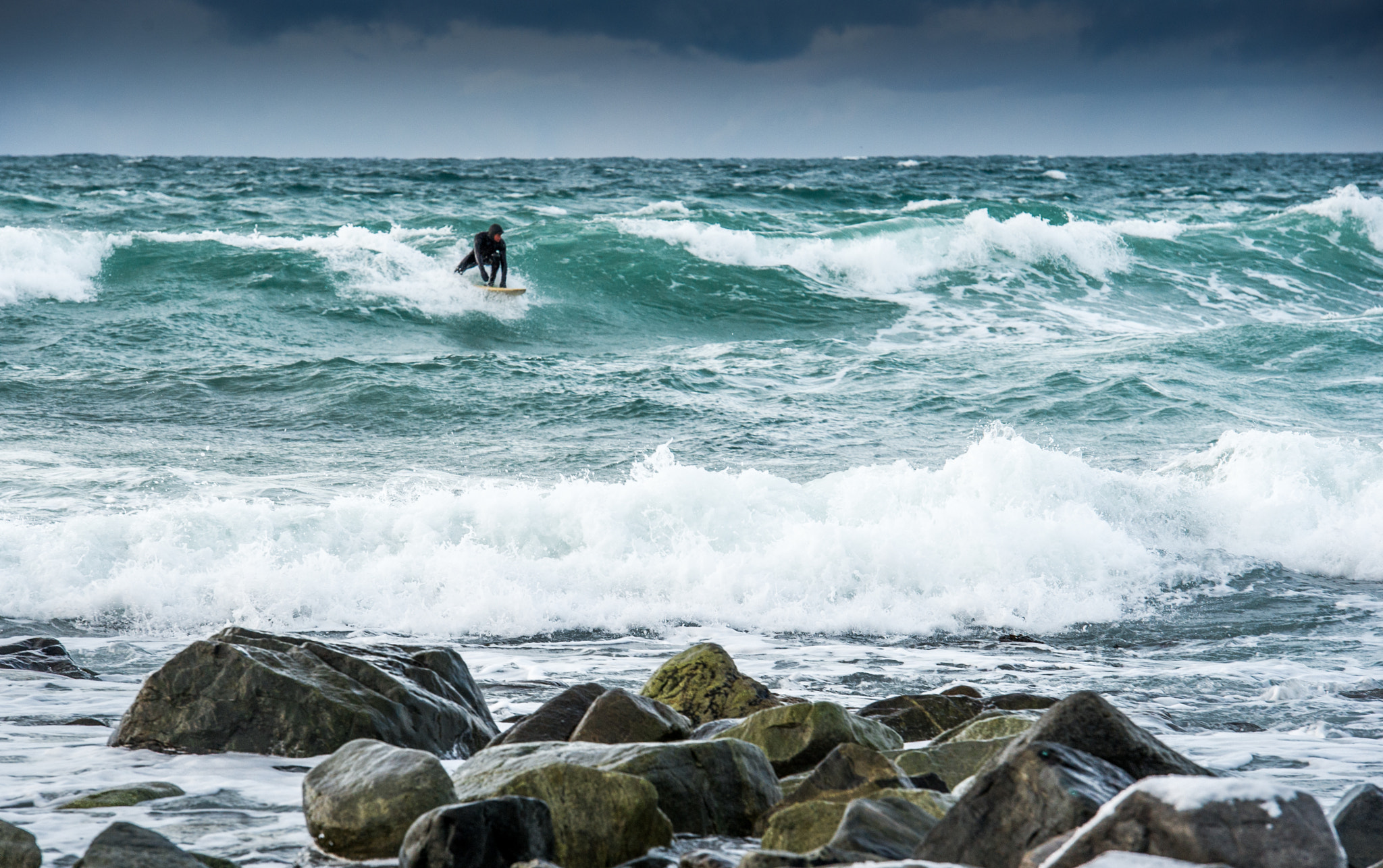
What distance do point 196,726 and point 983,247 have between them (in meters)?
19.0

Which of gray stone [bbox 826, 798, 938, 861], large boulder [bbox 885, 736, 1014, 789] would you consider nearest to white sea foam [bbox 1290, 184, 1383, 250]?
large boulder [bbox 885, 736, 1014, 789]

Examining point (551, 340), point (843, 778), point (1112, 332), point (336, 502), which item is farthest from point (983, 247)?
point (843, 778)

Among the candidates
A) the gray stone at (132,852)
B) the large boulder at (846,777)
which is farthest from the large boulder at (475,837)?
the large boulder at (846,777)

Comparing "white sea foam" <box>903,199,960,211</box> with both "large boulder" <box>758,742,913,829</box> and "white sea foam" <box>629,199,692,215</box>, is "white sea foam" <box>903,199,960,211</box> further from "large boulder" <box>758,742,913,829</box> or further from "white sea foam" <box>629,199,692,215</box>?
"large boulder" <box>758,742,913,829</box>

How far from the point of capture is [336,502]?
770 cm

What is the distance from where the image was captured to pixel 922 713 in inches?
180

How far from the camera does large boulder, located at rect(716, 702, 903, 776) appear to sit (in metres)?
3.78

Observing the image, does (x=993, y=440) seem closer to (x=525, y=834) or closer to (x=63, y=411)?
(x=525, y=834)

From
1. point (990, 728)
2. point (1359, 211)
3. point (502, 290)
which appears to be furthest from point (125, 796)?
point (1359, 211)

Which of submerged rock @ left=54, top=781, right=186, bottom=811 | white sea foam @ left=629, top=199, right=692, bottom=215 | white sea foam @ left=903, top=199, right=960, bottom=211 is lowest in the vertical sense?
submerged rock @ left=54, top=781, right=186, bottom=811

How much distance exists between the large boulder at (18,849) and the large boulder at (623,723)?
62.7 inches

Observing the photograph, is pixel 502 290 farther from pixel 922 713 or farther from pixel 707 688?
pixel 922 713

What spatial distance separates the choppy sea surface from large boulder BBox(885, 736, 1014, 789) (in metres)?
1.13

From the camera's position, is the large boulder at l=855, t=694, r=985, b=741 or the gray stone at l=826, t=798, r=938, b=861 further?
the large boulder at l=855, t=694, r=985, b=741
